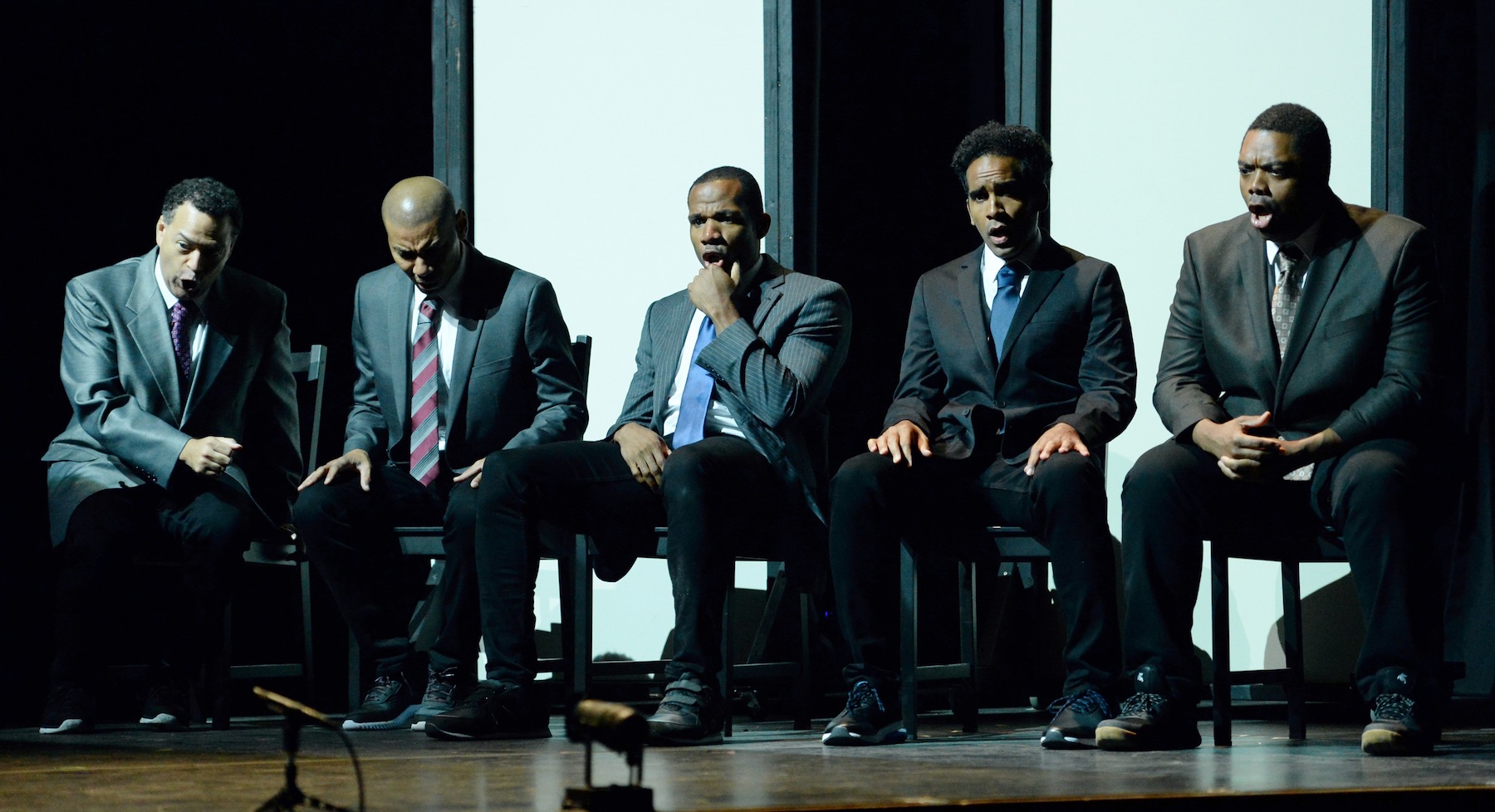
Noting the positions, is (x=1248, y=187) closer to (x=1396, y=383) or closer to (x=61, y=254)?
(x=1396, y=383)

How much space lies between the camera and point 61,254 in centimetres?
406

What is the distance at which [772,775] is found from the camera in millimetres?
2248

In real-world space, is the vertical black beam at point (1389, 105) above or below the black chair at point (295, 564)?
above

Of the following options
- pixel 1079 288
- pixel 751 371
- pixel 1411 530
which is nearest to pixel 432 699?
pixel 751 371

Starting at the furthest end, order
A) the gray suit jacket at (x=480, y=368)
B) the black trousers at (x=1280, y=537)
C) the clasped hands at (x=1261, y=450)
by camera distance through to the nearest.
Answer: the gray suit jacket at (x=480, y=368)
the clasped hands at (x=1261, y=450)
the black trousers at (x=1280, y=537)

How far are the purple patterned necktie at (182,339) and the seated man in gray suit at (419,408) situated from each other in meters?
0.40

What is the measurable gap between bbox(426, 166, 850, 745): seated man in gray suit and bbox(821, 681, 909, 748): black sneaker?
0.24 metres

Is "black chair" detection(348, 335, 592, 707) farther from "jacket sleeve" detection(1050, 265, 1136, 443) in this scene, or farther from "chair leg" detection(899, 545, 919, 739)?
"jacket sleeve" detection(1050, 265, 1136, 443)

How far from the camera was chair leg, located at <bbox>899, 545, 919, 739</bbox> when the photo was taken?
3.03 m

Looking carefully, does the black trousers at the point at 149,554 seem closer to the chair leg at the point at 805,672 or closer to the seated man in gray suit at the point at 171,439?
the seated man in gray suit at the point at 171,439

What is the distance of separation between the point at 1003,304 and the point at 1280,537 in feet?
2.36

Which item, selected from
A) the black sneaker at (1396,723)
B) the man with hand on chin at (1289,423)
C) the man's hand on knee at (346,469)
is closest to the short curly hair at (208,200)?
the man's hand on knee at (346,469)

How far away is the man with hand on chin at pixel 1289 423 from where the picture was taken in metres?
2.63

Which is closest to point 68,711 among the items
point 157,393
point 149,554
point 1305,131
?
point 149,554
